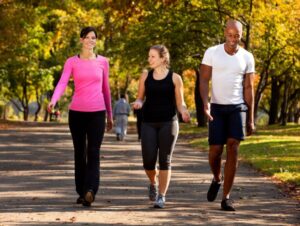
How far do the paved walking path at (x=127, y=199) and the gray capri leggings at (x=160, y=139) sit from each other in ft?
1.96

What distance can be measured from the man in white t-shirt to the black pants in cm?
131

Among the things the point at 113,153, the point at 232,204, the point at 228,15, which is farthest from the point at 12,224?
the point at 228,15

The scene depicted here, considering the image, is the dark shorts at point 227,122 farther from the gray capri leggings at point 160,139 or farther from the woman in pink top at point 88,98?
the woman in pink top at point 88,98

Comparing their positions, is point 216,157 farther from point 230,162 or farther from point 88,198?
point 88,198

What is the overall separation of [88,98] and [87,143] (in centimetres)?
60

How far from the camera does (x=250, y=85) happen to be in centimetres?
983

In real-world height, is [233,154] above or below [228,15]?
below

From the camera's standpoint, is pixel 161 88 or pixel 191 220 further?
pixel 161 88

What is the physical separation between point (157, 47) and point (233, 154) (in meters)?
1.52

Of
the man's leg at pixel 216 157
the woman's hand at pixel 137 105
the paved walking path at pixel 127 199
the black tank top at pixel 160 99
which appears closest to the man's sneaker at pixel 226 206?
the paved walking path at pixel 127 199

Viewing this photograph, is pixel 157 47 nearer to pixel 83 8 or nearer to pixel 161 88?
pixel 161 88

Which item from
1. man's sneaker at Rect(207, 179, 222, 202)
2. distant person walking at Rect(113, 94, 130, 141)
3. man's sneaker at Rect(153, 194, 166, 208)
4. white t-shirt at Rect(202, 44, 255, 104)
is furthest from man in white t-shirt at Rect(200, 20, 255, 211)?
distant person walking at Rect(113, 94, 130, 141)

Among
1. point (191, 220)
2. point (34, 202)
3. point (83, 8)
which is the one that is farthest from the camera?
point (83, 8)

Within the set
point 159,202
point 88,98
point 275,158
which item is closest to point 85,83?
point 88,98
